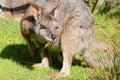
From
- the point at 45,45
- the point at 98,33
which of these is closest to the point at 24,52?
the point at 45,45

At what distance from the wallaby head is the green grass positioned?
2.69ft

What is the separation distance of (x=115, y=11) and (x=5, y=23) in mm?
3759

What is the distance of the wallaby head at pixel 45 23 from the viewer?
7.64 meters

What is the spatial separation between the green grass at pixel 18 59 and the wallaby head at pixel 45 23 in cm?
82

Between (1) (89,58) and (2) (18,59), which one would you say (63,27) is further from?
(2) (18,59)

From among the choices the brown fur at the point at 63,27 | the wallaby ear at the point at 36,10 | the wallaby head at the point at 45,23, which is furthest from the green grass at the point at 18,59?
the wallaby ear at the point at 36,10

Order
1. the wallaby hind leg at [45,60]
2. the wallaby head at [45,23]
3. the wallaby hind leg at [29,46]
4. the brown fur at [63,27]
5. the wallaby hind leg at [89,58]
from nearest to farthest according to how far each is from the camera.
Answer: the wallaby head at [45,23]
the brown fur at [63,27]
the wallaby hind leg at [29,46]
the wallaby hind leg at [89,58]
the wallaby hind leg at [45,60]

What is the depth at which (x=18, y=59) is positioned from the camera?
8828mm

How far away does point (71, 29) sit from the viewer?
26.8ft

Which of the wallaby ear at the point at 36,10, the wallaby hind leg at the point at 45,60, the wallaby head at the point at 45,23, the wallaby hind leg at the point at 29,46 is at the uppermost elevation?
the wallaby ear at the point at 36,10

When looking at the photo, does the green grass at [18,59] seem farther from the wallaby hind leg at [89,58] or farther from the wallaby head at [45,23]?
the wallaby head at [45,23]

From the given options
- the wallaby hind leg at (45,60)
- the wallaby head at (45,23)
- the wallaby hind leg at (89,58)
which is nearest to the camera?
the wallaby head at (45,23)

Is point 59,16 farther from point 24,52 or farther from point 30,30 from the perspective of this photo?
point 24,52

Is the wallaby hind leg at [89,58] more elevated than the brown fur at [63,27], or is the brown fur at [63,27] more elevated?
the brown fur at [63,27]
